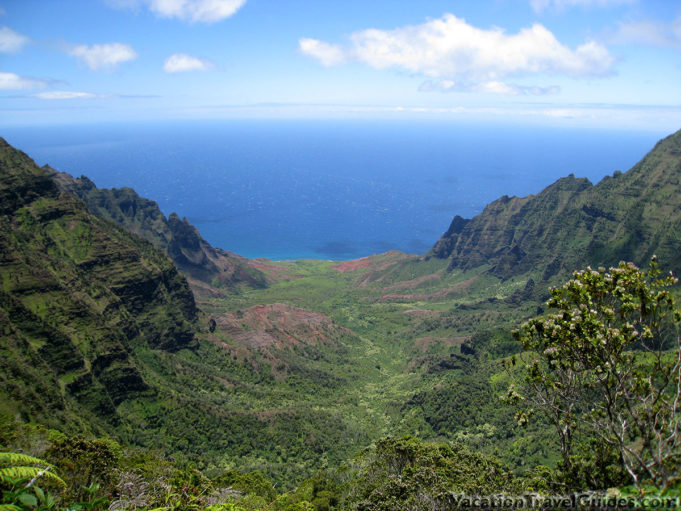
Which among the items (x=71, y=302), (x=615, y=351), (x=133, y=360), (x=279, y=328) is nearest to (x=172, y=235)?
(x=279, y=328)

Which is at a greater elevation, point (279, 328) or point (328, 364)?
point (279, 328)

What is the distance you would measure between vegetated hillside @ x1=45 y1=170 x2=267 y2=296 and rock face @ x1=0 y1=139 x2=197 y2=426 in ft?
161

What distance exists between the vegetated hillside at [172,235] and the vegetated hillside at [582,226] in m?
79.5

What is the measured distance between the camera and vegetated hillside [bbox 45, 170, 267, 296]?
144500 mm

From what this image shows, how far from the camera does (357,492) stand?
102 ft

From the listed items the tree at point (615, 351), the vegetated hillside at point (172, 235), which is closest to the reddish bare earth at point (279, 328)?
the vegetated hillside at point (172, 235)

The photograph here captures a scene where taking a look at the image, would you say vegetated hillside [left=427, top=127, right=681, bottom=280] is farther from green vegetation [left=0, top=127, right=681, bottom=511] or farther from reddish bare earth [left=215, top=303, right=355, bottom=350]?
reddish bare earth [left=215, top=303, right=355, bottom=350]

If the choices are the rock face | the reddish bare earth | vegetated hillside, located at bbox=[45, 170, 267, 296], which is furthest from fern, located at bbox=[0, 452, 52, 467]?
vegetated hillside, located at bbox=[45, 170, 267, 296]

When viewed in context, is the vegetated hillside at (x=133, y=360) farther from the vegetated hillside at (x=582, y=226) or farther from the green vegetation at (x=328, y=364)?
the vegetated hillside at (x=582, y=226)

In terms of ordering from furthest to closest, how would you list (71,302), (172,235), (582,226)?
1. (172,235)
2. (582,226)
3. (71,302)

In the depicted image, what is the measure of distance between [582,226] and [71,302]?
14224cm

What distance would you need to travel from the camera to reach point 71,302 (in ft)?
199

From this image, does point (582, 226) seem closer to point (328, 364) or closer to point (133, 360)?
point (328, 364)

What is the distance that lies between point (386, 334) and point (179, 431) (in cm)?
7495
